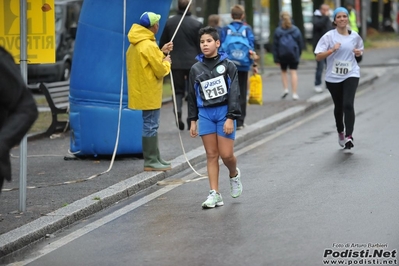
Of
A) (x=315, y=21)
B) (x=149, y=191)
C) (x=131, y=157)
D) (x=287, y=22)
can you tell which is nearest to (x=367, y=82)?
(x=315, y=21)

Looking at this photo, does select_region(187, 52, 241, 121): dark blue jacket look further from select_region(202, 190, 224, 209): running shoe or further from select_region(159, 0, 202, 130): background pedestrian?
select_region(159, 0, 202, 130): background pedestrian

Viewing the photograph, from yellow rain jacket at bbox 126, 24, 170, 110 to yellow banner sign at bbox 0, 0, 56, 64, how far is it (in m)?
1.98

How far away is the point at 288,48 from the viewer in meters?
18.7

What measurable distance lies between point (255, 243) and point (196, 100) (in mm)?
2139

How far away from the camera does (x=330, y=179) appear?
32.3 ft

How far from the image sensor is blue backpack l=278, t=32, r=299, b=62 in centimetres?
1862

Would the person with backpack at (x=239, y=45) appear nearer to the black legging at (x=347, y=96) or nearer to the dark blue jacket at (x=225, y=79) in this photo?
the black legging at (x=347, y=96)

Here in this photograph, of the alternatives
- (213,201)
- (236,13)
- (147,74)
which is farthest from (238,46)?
(213,201)

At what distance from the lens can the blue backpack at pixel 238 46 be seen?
14116 mm

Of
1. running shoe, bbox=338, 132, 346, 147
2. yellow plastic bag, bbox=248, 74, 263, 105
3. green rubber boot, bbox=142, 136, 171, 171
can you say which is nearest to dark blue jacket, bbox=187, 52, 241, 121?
green rubber boot, bbox=142, 136, 171, 171

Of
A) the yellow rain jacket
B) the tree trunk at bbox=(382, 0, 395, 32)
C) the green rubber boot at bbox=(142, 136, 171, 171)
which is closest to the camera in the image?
the yellow rain jacket

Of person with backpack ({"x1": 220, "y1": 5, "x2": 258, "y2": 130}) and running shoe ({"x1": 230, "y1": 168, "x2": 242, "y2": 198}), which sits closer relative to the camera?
running shoe ({"x1": 230, "y1": 168, "x2": 242, "y2": 198})

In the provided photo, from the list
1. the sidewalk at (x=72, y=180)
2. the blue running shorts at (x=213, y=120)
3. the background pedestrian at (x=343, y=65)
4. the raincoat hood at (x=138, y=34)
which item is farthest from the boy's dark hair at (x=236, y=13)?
the blue running shorts at (x=213, y=120)

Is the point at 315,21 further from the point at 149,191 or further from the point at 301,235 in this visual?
Result: the point at 301,235
